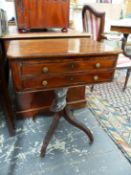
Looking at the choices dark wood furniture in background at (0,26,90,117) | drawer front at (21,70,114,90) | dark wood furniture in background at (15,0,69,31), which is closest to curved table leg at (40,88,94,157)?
drawer front at (21,70,114,90)

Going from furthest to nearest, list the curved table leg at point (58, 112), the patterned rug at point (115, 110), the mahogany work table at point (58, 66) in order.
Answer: the patterned rug at point (115, 110) → the curved table leg at point (58, 112) → the mahogany work table at point (58, 66)

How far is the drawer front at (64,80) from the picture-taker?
0.85 m

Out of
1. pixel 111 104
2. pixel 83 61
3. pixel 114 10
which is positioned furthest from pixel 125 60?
pixel 114 10

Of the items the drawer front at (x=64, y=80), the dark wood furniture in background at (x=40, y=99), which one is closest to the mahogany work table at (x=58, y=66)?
the drawer front at (x=64, y=80)

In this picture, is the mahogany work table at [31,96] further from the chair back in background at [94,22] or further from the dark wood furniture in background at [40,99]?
the chair back in background at [94,22]

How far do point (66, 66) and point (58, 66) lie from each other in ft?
0.13

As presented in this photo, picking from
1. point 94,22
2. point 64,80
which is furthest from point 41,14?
point 64,80

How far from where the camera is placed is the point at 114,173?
1069mm

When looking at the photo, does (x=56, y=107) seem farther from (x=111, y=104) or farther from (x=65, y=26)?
(x=111, y=104)

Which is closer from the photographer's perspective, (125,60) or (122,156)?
(122,156)

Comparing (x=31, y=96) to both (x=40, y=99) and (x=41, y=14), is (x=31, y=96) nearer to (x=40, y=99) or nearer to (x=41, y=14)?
(x=40, y=99)

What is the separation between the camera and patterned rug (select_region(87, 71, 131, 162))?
4.35 ft

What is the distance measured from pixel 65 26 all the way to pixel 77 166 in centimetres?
100

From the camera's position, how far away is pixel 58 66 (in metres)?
0.85
